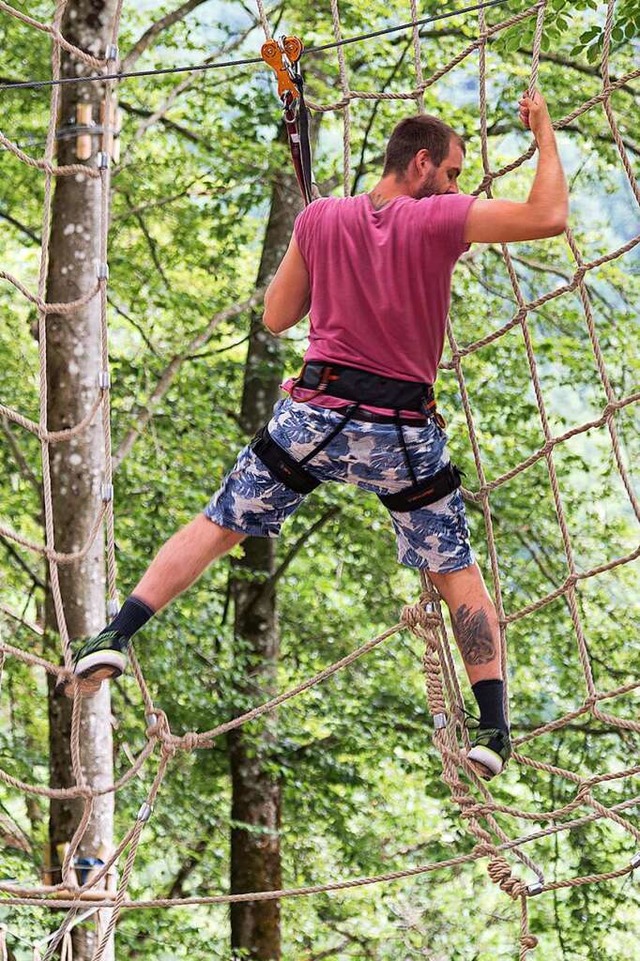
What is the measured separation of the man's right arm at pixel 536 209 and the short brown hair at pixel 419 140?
0.48ft

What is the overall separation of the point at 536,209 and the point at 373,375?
1.20 ft

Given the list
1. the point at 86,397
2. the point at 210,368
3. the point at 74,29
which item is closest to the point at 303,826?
the point at 210,368

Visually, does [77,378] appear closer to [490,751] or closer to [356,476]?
[356,476]

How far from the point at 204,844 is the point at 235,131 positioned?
325 centimetres

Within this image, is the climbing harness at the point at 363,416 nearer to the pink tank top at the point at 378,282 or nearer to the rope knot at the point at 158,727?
the pink tank top at the point at 378,282

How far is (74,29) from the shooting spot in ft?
13.5

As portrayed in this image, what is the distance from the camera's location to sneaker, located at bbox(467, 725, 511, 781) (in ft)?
7.38

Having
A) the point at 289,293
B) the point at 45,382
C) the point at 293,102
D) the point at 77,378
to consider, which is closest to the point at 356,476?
the point at 289,293

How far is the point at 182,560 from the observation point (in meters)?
2.28

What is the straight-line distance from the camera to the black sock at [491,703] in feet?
7.54

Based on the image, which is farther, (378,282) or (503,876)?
(503,876)

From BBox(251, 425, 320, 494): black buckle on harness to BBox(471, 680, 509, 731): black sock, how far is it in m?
0.46

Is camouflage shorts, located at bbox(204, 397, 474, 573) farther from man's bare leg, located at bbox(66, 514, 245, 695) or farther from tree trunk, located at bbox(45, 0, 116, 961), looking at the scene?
tree trunk, located at bbox(45, 0, 116, 961)

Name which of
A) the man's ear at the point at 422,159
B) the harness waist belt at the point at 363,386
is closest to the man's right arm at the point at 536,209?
the man's ear at the point at 422,159
